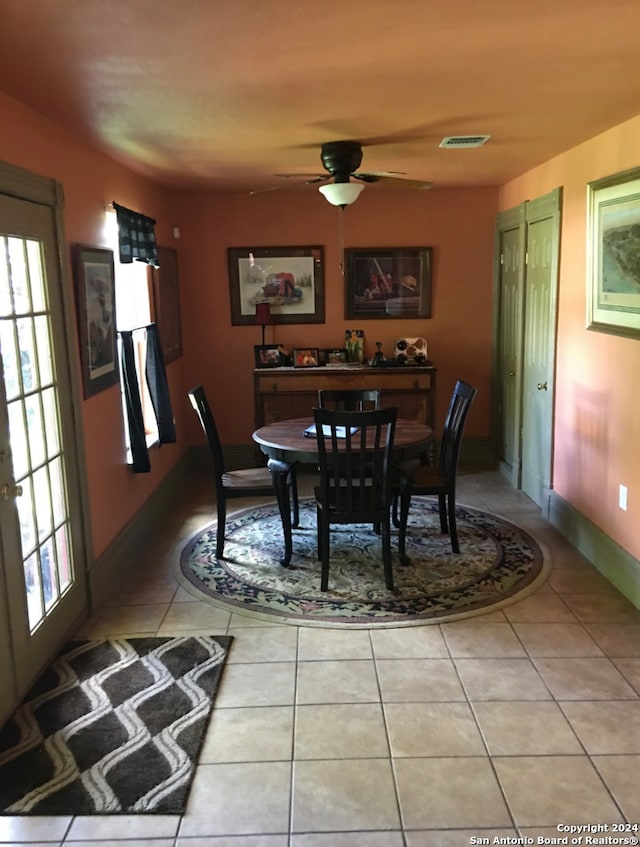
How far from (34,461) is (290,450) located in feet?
4.64

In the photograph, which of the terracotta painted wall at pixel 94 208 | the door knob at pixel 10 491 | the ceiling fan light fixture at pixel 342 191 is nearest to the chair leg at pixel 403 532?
the terracotta painted wall at pixel 94 208

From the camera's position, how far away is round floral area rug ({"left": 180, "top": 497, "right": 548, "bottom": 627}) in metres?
3.50

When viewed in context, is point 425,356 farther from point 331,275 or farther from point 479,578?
point 479,578

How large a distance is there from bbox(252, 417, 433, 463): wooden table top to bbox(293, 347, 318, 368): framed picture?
1.62 metres

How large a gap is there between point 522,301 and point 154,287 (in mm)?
2760

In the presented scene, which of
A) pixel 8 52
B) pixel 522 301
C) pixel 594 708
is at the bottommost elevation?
pixel 594 708

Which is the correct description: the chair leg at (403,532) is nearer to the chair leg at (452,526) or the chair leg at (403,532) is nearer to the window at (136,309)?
the chair leg at (452,526)

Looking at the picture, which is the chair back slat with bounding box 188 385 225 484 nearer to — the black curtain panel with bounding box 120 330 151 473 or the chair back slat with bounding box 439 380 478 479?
the black curtain panel with bounding box 120 330 151 473

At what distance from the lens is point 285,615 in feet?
11.3

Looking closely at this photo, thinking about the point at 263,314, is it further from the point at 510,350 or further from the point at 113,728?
the point at 113,728

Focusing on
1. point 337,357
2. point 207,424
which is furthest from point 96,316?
point 337,357

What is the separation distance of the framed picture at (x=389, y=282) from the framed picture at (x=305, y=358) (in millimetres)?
471

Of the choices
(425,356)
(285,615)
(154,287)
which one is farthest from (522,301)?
(285,615)

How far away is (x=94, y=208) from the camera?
3818 mm
